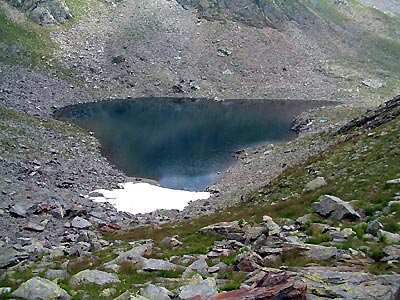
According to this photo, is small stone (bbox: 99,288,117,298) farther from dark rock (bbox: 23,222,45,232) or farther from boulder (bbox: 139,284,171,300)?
dark rock (bbox: 23,222,45,232)

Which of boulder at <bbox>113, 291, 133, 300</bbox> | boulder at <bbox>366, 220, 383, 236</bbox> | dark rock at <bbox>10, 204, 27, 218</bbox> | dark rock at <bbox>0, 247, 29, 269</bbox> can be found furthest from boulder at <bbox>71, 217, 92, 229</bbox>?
boulder at <bbox>366, 220, 383, 236</bbox>

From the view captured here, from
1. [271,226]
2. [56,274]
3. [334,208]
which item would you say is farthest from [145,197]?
[56,274]

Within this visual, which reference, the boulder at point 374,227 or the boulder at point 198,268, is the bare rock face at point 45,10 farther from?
the boulder at point 374,227

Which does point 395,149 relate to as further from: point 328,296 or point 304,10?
point 304,10

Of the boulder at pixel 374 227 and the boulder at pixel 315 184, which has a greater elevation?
the boulder at pixel 374 227

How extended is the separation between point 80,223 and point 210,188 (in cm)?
2065

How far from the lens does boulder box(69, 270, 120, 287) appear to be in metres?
16.2

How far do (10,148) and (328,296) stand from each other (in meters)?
43.0

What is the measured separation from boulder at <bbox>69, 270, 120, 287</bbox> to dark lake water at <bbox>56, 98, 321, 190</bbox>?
35.8 meters

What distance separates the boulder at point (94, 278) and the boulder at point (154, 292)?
7.24 feet

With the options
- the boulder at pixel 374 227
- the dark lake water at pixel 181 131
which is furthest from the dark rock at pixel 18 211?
the boulder at pixel 374 227

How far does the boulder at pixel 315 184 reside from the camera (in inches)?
1143

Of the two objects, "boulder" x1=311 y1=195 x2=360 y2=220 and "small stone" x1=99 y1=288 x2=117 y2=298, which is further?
"boulder" x1=311 y1=195 x2=360 y2=220

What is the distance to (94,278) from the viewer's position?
16.5m
